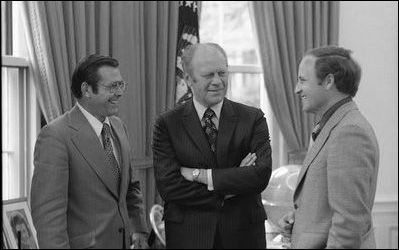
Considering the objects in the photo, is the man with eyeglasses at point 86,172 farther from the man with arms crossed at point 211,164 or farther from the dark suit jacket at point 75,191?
the man with arms crossed at point 211,164

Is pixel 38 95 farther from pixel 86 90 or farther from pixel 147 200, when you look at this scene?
pixel 86 90

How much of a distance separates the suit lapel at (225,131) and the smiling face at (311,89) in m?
0.52

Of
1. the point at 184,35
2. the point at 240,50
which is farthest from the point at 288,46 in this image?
the point at 184,35

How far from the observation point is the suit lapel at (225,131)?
126 inches

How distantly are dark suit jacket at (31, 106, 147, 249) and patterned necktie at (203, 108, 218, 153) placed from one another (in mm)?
410

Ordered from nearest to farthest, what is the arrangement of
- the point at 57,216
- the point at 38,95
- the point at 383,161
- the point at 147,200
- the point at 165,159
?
1. the point at 57,216
2. the point at 165,159
3. the point at 38,95
4. the point at 147,200
5. the point at 383,161

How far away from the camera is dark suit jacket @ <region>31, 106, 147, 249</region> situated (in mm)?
2807

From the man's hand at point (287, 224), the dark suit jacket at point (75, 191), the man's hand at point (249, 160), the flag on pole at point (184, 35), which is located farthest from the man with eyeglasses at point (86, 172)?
the flag on pole at point (184, 35)

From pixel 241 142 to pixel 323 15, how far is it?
2.99m

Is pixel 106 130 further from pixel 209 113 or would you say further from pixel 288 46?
pixel 288 46

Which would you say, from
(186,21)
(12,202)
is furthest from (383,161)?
(12,202)

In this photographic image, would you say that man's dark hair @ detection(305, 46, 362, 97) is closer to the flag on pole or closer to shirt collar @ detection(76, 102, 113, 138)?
shirt collar @ detection(76, 102, 113, 138)

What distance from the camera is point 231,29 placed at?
5922mm

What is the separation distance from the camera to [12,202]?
3492 mm
